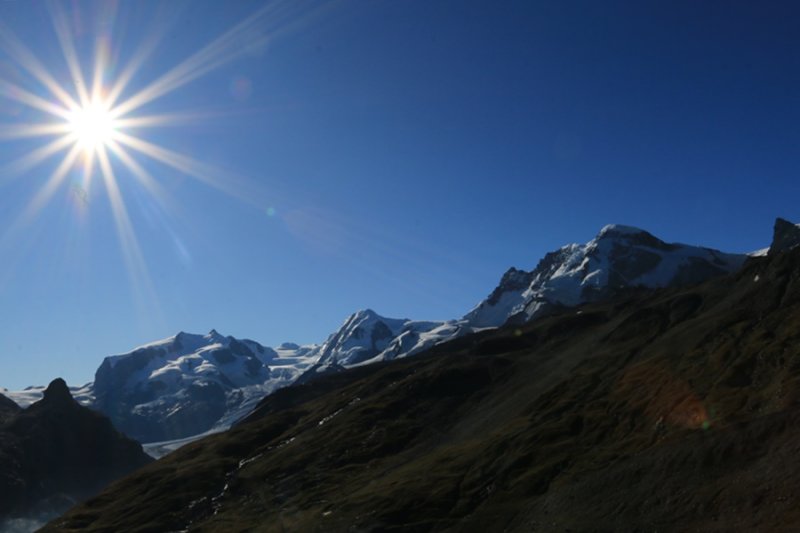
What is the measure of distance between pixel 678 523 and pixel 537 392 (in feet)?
277

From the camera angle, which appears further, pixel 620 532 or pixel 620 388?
pixel 620 388

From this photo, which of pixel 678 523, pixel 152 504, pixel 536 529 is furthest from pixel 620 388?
pixel 152 504

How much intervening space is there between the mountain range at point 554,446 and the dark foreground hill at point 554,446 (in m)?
0.32

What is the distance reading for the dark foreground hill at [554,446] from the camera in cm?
5578

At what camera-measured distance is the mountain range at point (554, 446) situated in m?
55.8

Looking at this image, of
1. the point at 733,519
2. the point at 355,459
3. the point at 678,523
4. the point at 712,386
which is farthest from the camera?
the point at 355,459

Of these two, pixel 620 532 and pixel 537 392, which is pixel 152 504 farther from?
pixel 620 532

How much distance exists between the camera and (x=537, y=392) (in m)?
134

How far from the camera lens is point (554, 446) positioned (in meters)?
87.1

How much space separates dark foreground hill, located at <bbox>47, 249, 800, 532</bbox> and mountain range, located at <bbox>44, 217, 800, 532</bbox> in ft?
1.07

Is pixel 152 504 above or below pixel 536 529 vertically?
above

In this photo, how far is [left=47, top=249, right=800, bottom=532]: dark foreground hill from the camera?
183ft

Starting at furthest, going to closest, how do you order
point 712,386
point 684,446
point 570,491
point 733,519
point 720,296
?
point 720,296
point 712,386
point 570,491
point 684,446
point 733,519

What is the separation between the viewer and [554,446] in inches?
3428
